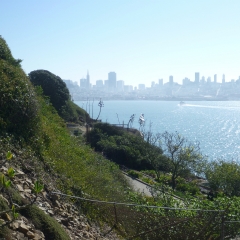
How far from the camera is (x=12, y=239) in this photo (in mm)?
4133

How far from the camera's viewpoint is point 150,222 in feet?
24.9

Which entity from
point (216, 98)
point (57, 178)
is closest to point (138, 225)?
point (57, 178)

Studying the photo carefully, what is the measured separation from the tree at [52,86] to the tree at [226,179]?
12.1m

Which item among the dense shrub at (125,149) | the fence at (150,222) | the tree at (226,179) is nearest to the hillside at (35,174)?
the fence at (150,222)

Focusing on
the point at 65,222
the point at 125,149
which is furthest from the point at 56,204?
the point at 125,149

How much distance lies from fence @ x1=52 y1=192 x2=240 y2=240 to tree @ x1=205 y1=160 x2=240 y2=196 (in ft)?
37.6

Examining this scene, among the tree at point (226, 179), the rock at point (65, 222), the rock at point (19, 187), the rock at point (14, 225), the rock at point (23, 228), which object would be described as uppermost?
the rock at point (19, 187)

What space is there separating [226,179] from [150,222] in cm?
1266

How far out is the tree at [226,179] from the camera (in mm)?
19078

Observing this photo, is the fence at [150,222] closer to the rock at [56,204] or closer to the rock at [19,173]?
the rock at [56,204]

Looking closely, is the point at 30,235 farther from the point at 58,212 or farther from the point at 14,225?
the point at 58,212

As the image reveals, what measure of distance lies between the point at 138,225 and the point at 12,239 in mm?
3866

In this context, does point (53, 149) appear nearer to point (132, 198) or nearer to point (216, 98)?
point (132, 198)

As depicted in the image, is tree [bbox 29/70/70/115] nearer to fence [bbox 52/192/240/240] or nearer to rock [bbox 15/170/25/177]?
fence [bbox 52/192/240/240]
